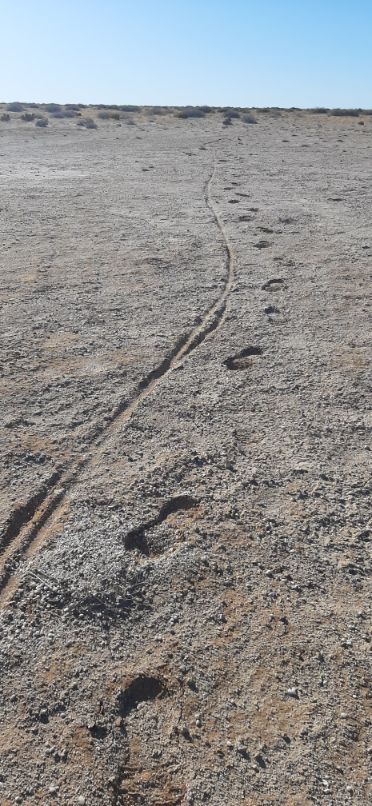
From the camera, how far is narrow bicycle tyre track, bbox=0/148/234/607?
143 inches

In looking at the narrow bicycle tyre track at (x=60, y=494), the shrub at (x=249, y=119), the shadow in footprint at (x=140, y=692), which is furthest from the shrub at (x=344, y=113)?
the shadow in footprint at (x=140, y=692)

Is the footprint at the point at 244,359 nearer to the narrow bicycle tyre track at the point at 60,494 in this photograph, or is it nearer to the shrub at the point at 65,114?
the narrow bicycle tyre track at the point at 60,494

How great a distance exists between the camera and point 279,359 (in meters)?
5.80

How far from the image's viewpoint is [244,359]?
19.1 feet

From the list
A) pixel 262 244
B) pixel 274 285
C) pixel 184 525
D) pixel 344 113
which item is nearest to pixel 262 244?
pixel 262 244

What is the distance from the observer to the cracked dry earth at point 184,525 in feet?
9.02

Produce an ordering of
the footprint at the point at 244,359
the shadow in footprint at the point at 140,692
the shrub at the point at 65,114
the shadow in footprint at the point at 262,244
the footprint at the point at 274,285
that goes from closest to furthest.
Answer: the shadow in footprint at the point at 140,692
the footprint at the point at 244,359
the footprint at the point at 274,285
the shadow in footprint at the point at 262,244
the shrub at the point at 65,114

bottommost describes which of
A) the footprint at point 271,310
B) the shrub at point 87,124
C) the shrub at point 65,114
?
the footprint at point 271,310

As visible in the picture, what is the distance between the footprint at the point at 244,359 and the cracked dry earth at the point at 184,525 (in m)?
0.02

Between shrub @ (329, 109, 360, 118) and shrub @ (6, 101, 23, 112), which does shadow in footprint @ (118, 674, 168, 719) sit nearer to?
shrub @ (329, 109, 360, 118)

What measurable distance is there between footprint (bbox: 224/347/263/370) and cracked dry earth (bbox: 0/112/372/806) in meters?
0.02

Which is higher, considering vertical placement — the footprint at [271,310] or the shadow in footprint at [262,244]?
the shadow in footprint at [262,244]

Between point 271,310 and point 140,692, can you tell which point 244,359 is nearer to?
point 271,310

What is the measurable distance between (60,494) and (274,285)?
4.12m
